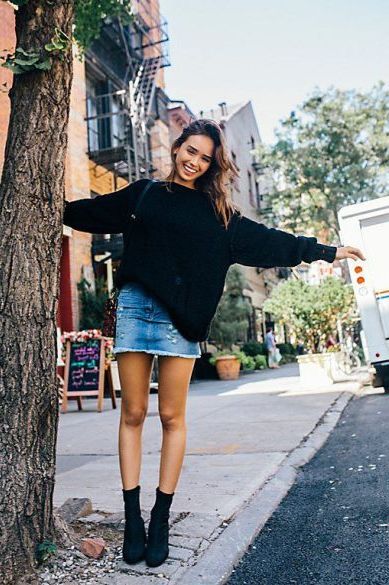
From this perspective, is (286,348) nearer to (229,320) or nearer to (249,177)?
(249,177)

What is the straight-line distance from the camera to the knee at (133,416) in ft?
8.41

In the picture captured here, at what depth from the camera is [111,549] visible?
265 centimetres

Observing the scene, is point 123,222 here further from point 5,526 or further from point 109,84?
point 109,84

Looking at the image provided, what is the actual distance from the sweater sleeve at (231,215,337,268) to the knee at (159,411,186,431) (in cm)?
75

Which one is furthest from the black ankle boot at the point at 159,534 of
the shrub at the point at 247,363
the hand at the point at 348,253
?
the shrub at the point at 247,363

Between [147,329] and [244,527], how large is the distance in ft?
3.96

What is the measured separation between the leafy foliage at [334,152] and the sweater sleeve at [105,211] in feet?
68.6

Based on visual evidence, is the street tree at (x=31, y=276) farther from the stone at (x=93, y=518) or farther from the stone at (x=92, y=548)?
the stone at (x=93, y=518)

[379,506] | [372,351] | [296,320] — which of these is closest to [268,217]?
[296,320]

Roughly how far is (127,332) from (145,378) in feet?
0.74

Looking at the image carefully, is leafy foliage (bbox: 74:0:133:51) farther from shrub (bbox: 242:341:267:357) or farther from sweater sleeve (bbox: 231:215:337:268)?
shrub (bbox: 242:341:267:357)

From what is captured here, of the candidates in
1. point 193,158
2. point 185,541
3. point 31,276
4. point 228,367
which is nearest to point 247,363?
point 228,367

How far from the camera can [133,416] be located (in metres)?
2.57

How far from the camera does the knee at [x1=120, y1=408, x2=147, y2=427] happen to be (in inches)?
101
